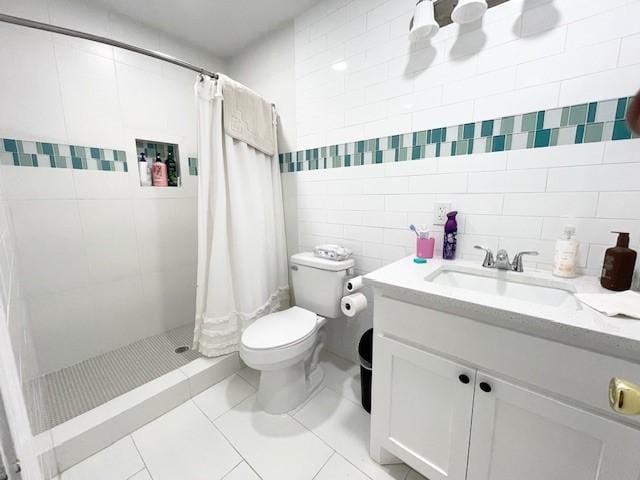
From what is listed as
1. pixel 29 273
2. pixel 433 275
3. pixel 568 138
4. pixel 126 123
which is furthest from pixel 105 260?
pixel 568 138

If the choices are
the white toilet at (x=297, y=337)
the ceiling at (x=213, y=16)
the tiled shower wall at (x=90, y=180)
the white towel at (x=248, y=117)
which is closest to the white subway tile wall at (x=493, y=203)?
the white toilet at (x=297, y=337)

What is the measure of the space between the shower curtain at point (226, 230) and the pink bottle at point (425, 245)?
3.21 feet

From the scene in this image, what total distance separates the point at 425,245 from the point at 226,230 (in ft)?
3.63

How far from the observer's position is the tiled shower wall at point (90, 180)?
141 cm

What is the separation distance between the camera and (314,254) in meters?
1.74

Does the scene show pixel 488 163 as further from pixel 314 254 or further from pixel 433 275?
pixel 314 254

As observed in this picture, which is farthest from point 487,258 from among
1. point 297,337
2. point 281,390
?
point 281,390

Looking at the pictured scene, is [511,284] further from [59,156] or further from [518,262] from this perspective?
[59,156]

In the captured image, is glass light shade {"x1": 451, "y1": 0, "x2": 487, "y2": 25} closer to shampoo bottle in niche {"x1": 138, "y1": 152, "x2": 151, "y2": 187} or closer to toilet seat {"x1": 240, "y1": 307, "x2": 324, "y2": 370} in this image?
toilet seat {"x1": 240, "y1": 307, "x2": 324, "y2": 370}

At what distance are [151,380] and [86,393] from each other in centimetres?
31

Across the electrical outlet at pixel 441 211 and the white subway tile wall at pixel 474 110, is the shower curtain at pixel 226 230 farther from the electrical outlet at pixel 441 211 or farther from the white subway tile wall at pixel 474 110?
the electrical outlet at pixel 441 211

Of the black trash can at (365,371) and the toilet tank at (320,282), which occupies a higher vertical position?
the toilet tank at (320,282)

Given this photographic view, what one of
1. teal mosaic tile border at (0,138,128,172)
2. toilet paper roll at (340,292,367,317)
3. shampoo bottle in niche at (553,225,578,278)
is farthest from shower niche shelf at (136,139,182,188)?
shampoo bottle in niche at (553,225,578,278)

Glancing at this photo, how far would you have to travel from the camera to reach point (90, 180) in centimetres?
163
